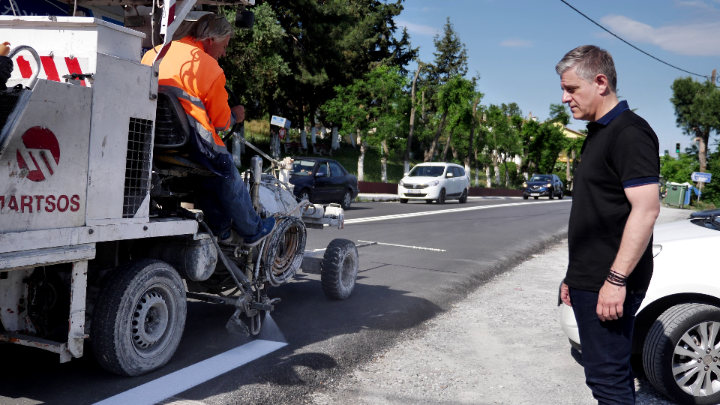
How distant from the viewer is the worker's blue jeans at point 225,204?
4.27 metres

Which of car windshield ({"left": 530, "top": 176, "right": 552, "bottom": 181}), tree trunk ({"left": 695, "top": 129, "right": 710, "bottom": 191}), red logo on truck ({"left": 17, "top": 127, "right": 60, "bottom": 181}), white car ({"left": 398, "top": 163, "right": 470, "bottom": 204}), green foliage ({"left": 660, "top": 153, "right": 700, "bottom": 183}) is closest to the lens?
red logo on truck ({"left": 17, "top": 127, "right": 60, "bottom": 181})

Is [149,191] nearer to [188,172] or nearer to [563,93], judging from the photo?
[188,172]

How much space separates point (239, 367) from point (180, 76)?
2.00m

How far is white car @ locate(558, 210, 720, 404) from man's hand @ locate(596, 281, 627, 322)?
1717 millimetres

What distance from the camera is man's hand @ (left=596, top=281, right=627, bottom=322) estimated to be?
2461 mm

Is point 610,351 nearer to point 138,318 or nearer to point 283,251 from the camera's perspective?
point 138,318

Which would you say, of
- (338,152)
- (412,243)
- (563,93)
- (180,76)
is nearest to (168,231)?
(180,76)

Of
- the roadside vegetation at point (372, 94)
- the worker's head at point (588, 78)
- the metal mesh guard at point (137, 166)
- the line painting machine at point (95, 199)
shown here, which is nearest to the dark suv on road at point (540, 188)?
the roadside vegetation at point (372, 94)

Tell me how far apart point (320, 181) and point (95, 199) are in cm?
1567

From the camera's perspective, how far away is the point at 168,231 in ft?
12.7

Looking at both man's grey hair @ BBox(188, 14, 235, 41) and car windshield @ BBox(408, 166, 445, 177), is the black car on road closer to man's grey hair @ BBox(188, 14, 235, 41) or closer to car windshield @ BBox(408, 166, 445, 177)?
car windshield @ BBox(408, 166, 445, 177)

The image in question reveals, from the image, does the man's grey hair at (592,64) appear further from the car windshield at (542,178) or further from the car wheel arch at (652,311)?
the car windshield at (542,178)

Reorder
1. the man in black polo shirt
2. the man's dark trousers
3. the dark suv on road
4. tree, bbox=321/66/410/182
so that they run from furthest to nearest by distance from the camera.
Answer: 1. the dark suv on road
2. tree, bbox=321/66/410/182
3. the man's dark trousers
4. the man in black polo shirt

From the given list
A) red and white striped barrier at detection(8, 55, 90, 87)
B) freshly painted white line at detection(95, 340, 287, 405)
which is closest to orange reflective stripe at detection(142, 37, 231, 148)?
red and white striped barrier at detection(8, 55, 90, 87)
